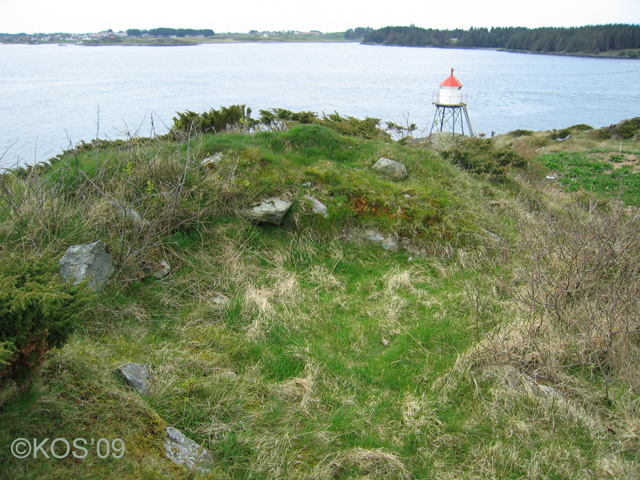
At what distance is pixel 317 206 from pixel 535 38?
380ft

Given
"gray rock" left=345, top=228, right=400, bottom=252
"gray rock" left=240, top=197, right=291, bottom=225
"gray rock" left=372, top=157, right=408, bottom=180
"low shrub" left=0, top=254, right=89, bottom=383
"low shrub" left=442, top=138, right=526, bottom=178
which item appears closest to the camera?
"low shrub" left=0, top=254, right=89, bottom=383

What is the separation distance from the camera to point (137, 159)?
7289mm

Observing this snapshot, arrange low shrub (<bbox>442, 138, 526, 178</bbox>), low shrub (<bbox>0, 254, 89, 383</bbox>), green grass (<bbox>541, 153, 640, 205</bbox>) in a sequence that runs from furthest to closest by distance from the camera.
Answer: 1. green grass (<bbox>541, 153, 640, 205</bbox>)
2. low shrub (<bbox>442, 138, 526, 178</bbox>)
3. low shrub (<bbox>0, 254, 89, 383</bbox>)

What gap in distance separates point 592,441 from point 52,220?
20.9ft

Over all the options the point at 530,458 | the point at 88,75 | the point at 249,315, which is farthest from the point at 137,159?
the point at 88,75

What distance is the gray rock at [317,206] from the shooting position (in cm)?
765

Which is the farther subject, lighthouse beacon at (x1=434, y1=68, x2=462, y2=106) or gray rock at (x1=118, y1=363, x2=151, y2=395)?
lighthouse beacon at (x1=434, y1=68, x2=462, y2=106)

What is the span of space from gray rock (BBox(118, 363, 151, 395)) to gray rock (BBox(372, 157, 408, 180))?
6515mm

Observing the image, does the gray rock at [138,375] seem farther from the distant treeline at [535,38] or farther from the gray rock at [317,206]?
the distant treeline at [535,38]

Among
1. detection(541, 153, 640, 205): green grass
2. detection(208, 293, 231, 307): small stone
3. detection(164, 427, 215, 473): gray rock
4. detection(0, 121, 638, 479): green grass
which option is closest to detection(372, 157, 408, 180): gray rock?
detection(0, 121, 638, 479): green grass

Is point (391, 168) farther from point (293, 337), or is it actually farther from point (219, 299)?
point (293, 337)

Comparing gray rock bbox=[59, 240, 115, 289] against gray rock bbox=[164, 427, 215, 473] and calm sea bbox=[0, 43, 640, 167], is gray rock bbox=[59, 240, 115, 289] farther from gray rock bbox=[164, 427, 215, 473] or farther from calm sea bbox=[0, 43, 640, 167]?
calm sea bbox=[0, 43, 640, 167]

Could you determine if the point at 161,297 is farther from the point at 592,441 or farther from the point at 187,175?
the point at 592,441

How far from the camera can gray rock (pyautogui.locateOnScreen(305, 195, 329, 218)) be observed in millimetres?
7653
